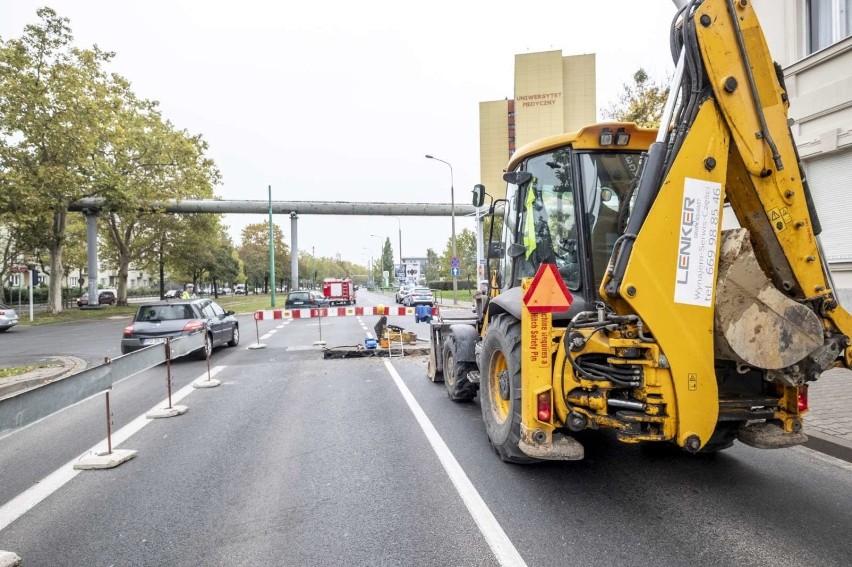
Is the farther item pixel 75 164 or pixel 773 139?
pixel 75 164

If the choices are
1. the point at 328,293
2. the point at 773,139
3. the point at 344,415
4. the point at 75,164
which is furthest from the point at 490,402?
the point at 328,293

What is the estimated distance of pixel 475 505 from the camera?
3877mm

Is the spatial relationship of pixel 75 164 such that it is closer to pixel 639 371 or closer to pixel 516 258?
pixel 516 258

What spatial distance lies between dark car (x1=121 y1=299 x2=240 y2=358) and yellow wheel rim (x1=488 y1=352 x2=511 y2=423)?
7903 mm

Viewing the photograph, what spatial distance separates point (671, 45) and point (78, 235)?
54.3 meters

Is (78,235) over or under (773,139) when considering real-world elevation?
over

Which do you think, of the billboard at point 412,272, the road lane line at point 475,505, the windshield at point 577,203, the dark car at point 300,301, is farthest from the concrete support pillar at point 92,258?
the windshield at point 577,203

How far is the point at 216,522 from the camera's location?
147 inches

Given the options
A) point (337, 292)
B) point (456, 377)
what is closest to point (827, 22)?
point (456, 377)

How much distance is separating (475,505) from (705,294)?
2.19 m

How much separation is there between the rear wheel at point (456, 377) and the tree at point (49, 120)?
85.6 feet

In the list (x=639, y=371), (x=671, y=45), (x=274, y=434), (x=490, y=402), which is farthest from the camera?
(x=274, y=434)

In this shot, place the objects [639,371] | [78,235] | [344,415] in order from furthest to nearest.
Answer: [78,235] → [344,415] → [639,371]

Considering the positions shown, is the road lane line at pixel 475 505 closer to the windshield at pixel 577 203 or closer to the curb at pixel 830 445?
the windshield at pixel 577 203
